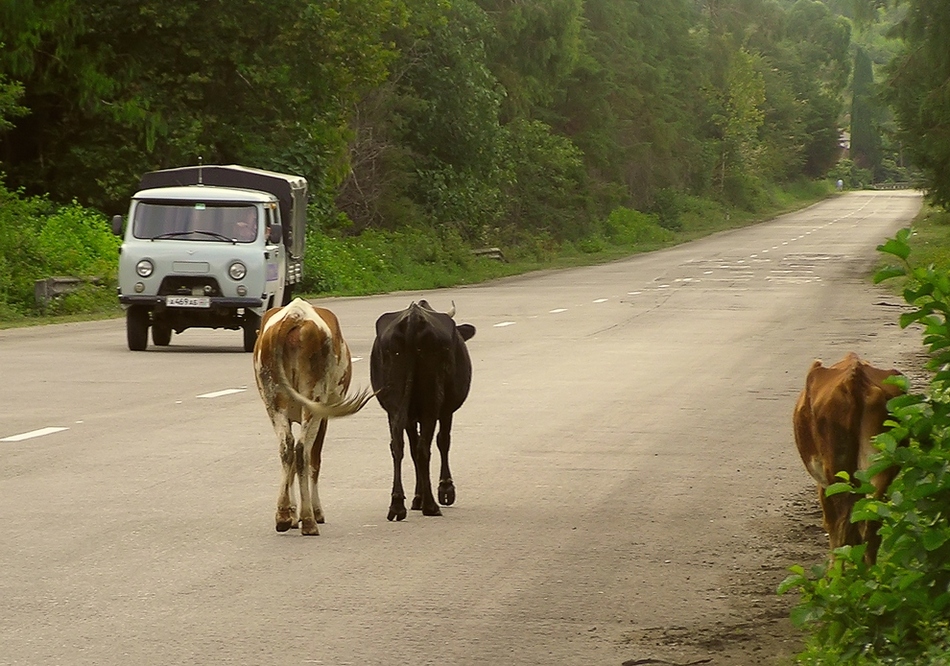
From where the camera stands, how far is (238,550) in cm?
892

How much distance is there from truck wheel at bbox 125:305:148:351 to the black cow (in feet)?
41.9

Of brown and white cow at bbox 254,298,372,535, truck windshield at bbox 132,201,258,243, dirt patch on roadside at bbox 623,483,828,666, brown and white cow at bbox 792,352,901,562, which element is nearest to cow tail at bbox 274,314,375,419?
brown and white cow at bbox 254,298,372,535

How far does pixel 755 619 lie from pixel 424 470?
283cm

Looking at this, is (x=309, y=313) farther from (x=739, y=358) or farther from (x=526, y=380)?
(x=739, y=358)

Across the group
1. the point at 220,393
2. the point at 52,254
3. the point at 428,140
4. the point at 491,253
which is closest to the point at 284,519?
the point at 220,393

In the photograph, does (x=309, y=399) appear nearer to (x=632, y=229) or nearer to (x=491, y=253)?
(x=491, y=253)

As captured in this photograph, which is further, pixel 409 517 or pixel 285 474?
pixel 409 517

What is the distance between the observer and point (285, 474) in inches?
369

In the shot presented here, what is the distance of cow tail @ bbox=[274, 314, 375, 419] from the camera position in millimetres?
9375

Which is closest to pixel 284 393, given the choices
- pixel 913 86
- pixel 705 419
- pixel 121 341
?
pixel 705 419

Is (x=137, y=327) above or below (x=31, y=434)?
above

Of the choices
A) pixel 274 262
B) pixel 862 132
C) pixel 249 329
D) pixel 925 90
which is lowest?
pixel 249 329

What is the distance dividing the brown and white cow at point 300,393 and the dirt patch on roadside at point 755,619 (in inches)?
87.5

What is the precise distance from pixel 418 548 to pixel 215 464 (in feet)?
11.1
